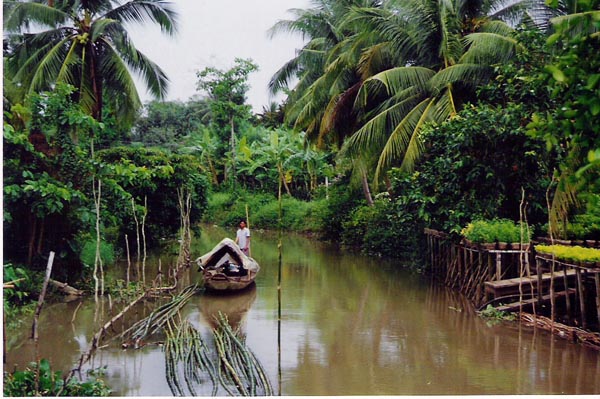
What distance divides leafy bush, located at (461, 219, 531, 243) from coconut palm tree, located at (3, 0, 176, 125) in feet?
11.3

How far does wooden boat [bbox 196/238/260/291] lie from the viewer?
718cm

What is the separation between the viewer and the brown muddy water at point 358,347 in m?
4.22

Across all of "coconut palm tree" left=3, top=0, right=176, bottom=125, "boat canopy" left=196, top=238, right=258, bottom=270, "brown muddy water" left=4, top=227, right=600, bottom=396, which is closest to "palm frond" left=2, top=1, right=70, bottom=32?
"coconut palm tree" left=3, top=0, right=176, bottom=125

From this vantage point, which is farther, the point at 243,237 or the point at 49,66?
the point at 243,237

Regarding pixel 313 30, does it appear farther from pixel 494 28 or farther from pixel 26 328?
pixel 26 328

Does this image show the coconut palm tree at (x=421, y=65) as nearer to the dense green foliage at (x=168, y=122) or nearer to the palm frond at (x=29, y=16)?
the dense green foliage at (x=168, y=122)

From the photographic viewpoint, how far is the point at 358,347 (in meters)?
5.13

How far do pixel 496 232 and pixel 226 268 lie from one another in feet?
10.2

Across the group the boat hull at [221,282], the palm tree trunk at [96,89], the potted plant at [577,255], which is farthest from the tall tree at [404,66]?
the palm tree trunk at [96,89]

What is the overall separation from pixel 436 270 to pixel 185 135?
15.5ft

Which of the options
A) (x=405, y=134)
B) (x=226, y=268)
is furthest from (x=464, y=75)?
(x=226, y=268)

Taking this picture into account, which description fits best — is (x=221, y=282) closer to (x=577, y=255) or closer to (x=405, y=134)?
(x=405, y=134)

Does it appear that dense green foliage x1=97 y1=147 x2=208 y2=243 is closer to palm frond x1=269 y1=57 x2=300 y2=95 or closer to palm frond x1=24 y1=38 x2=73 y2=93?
palm frond x1=24 y1=38 x2=73 y2=93

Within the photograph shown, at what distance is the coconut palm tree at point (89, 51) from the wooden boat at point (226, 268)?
1870 mm
